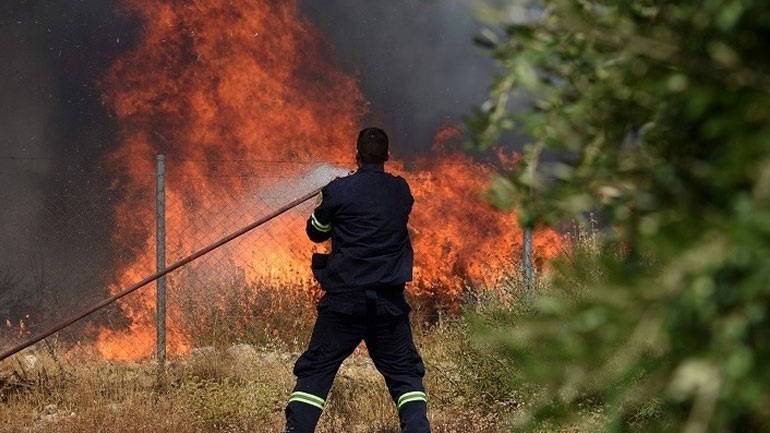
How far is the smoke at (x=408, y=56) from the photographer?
44.2ft

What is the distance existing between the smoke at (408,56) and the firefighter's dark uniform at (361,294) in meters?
8.23

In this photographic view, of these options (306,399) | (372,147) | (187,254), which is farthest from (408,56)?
(306,399)

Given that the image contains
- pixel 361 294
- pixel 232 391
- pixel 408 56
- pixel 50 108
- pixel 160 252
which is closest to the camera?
pixel 361 294

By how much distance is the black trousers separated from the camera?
5070 millimetres

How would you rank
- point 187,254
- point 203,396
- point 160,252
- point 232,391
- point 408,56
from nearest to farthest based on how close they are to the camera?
point 203,396 < point 232,391 < point 160,252 < point 187,254 < point 408,56

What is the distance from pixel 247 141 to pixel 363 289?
7598 millimetres

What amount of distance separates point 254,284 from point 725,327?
8075 mm

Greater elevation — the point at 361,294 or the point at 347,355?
the point at 361,294

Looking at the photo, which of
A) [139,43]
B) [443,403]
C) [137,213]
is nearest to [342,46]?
[139,43]

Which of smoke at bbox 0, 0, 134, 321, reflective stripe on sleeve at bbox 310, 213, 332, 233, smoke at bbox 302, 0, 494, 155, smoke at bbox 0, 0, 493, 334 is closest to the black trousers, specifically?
reflective stripe on sleeve at bbox 310, 213, 332, 233

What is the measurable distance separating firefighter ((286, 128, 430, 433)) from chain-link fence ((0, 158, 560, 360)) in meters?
2.78

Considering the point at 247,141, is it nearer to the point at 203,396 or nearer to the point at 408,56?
the point at 408,56

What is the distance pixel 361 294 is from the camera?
507 centimetres

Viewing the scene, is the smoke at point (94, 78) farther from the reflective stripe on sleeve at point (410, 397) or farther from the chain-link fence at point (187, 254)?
the reflective stripe on sleeve at point (410, 397)
